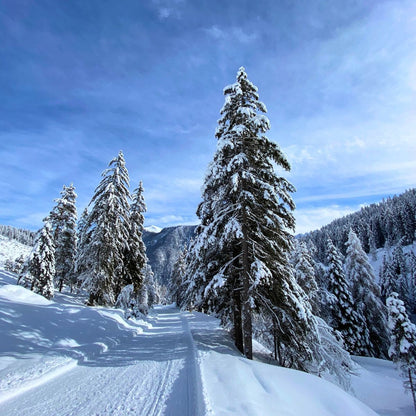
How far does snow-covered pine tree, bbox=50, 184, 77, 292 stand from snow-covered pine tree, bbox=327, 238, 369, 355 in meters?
30.7

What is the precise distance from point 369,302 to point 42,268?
3566cm

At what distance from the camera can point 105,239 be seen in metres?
20.7

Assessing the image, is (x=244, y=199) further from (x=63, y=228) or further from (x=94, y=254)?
(x=63, y=228)

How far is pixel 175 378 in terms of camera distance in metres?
6.47

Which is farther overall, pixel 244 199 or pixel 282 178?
pixel 282 178

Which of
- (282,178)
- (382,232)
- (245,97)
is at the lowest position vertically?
(282,178)

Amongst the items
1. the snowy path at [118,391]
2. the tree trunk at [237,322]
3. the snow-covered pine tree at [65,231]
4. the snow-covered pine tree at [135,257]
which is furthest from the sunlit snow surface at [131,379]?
the snow-covered pine tree at [65,231]

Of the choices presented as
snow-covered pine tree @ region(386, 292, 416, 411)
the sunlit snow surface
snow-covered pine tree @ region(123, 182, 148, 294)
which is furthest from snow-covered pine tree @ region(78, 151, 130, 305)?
snow-covered pine tree @ region(386, 292, 416, 411)

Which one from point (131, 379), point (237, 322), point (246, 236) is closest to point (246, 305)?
point (237, 322)

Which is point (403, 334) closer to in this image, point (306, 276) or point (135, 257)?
point (306, 276)

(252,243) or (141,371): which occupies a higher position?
(252,243)

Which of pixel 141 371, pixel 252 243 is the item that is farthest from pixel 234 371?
pixel 252 243

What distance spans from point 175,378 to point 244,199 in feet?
22.7

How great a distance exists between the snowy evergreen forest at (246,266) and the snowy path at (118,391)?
11.1ft
